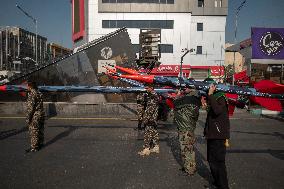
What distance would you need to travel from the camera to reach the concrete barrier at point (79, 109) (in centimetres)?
1552

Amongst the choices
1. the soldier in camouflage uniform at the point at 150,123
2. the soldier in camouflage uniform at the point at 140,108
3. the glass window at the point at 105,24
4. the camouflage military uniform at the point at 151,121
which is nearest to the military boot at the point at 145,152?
the soldier in camouflage uniform at the point at 150,123

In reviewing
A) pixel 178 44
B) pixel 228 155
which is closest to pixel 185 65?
pixel 178 44

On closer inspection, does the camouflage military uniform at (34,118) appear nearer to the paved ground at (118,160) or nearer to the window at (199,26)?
the paved ground at (118,160)

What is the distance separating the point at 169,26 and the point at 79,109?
38.8 meters

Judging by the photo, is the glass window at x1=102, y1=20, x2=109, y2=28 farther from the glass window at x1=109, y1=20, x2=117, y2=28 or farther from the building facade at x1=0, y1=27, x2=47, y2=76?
the building facade at x1=0, y1=27, x2=47, y2=76

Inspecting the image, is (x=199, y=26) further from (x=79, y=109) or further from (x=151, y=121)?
(x=151, y=121)

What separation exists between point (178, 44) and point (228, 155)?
44209 mm

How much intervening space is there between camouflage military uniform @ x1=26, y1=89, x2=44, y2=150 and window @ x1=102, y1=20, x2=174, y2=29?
147 feet

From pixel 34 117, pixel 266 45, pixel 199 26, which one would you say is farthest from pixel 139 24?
pixel 34 117

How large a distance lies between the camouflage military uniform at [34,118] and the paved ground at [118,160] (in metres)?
0.34

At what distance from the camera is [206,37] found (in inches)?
2064

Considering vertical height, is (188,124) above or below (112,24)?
below

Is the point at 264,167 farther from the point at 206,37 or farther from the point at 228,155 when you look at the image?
the point at 206,37

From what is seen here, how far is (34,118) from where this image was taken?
8.20m
